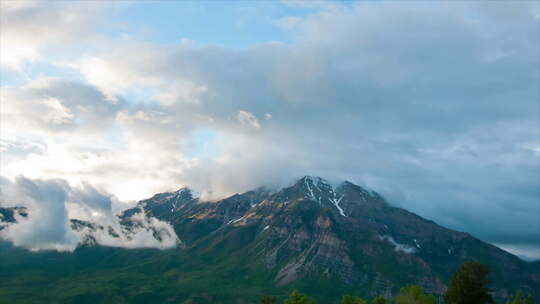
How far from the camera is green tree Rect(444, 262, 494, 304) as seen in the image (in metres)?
111

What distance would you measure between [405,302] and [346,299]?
26.2 meters

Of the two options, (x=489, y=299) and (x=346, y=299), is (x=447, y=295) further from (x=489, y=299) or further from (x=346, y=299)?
(x=346, y=299)

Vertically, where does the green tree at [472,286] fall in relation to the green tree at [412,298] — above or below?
above

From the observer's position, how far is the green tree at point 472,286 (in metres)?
111

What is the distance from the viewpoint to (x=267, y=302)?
167750mm

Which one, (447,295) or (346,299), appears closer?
(447,295)

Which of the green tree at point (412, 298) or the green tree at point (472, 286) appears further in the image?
the green tree at point (412, 298)

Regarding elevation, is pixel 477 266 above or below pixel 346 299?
above

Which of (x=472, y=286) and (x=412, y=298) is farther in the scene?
(x=412, y=298)

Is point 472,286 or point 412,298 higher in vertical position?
point 472,286

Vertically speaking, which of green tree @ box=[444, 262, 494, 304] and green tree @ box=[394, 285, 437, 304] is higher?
green tree @ box=[444, 262, 494, 304]

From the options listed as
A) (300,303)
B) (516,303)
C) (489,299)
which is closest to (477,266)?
(489,299)

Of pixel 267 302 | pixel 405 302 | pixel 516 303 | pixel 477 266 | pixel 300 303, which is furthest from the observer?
pixel 267 302

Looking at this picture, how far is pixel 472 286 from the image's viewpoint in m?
111
